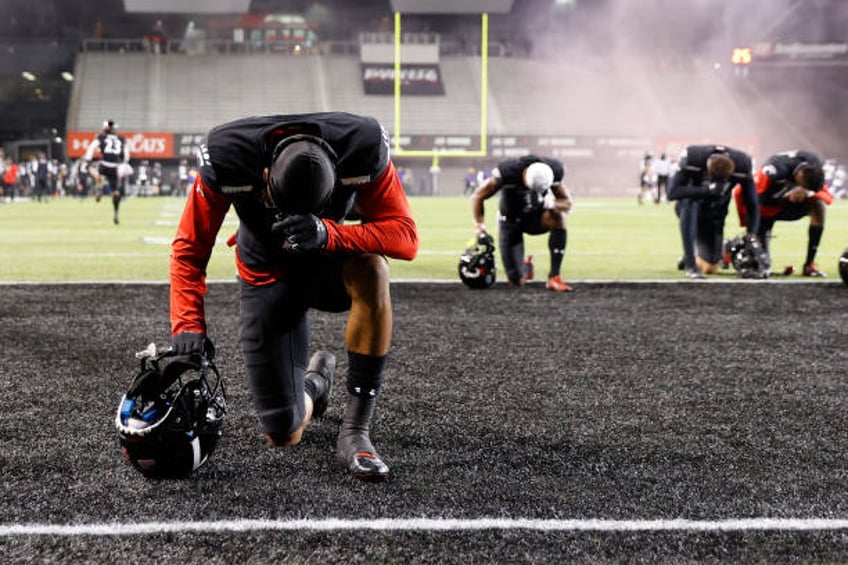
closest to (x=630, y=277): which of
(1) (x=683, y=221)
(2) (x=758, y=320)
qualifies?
(1) (x=683, y=221)

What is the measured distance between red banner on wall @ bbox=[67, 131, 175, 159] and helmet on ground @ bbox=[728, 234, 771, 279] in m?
30.9

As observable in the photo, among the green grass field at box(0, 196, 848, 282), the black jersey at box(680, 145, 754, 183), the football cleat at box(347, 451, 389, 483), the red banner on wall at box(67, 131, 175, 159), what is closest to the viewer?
the football cleat at box(347, 451, 389, 483)

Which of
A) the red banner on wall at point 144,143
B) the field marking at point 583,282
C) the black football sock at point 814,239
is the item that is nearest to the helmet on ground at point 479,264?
the field marking at point 583,282

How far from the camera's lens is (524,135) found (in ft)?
123

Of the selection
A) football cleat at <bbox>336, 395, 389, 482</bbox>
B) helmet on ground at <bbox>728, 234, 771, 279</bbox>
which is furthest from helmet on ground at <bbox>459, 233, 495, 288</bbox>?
football cleat at <bbox>336, 395, 389, 482</bbox>

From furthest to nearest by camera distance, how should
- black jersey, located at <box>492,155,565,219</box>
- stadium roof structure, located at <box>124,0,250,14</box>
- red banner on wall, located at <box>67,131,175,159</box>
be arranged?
stadium roof structure, located at <box>124,0,250,14</box> → red banner on wall, located at <box>67,131,175,159</box> → black jersey, located at <box>492,155,565,219</box>

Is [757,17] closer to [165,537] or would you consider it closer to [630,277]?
[630,277]

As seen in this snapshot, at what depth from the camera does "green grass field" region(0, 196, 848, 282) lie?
8.61 metres

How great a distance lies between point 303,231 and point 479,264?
5.00 m

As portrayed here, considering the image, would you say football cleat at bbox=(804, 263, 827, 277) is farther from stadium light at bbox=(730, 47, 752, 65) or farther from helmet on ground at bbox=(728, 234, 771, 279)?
stadium light at bbox=(730, 47, 752, 65)

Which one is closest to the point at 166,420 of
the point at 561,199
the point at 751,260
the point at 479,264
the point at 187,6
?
the point at 479,264

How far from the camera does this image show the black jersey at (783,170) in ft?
26.7

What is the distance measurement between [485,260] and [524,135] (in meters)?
31.0

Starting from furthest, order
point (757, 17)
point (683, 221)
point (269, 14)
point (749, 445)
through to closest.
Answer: point (269, 14), point (757, 17), point (683, 221), point (749, 445)
